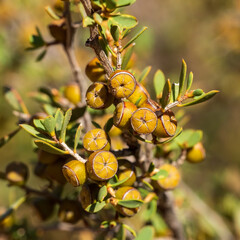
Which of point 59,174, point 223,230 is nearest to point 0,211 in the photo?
point 59,174

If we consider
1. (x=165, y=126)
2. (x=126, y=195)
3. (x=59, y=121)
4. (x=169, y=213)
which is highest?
(x=59, y=121)

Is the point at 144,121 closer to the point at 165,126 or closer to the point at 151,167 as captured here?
the point at 165,126

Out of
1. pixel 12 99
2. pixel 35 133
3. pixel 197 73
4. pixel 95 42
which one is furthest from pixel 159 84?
pixel 197 73

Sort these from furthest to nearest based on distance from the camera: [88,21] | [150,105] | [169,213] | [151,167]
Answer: [169,213]
[151,167]
[150,105]
[88,21]

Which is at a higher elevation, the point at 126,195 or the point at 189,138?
the point at 126,195

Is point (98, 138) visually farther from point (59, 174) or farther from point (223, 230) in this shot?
point (223, 230)

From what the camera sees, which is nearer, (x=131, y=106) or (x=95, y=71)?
(x=131, y=106)

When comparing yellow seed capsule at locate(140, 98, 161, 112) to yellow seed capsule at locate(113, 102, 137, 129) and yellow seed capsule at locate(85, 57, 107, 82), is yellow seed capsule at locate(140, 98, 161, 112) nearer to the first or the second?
yellow seed capsule at locate(113, 102, 137, 129)
